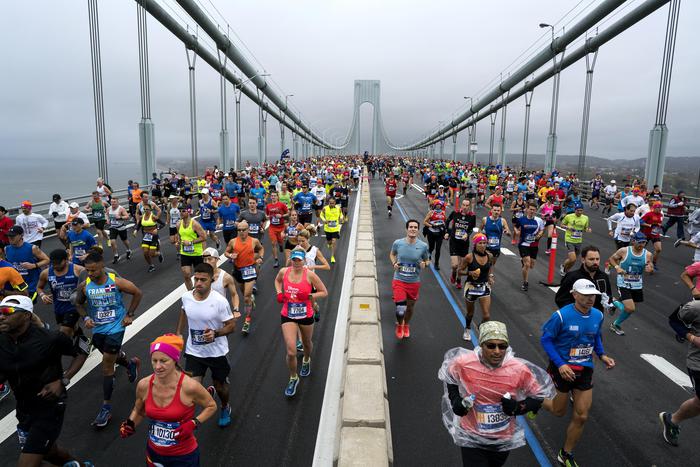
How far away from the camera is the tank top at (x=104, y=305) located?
5.09 metres

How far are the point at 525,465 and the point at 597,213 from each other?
26.6 metres

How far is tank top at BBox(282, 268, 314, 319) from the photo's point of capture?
5594mm

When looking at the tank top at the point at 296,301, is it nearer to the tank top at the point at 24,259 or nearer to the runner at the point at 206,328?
the runner at the point at 206,328

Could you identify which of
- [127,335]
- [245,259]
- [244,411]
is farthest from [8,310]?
[245,259]

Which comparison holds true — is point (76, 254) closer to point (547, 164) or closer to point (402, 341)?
point (402, 341)

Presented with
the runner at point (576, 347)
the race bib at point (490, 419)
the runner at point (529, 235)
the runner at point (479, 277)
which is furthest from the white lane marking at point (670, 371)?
the race bib at point (490, 419)

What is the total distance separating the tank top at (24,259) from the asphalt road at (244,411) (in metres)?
0.93

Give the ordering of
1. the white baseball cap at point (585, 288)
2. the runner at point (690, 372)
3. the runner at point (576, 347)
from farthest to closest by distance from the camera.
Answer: the runner at point (690, 372), the runner at point (576, 347), the white baseball cap at point (585, 288)

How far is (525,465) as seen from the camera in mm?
4262

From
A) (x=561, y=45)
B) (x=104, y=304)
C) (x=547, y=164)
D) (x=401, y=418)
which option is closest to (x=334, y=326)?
(x=401, y=418)

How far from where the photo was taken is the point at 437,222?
38.0ft

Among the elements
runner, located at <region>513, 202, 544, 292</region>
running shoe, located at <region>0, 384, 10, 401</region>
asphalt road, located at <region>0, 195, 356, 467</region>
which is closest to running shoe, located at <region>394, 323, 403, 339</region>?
asphalt road, located at <region>0, 195, 356, 467</region>

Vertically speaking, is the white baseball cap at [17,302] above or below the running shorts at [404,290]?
above

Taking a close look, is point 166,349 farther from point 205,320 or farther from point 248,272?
point 248,272
